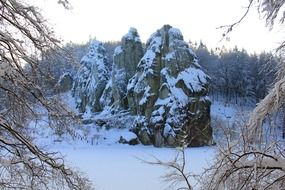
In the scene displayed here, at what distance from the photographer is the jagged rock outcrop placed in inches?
2056

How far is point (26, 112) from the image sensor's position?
444cm

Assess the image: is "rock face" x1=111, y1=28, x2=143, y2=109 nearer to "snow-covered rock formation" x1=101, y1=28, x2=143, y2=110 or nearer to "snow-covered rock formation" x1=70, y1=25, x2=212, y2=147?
"snow-covered rock formation" x1=101, y1=28, x2=143, y2=110

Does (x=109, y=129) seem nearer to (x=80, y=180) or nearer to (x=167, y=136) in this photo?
(x=167, y=136)

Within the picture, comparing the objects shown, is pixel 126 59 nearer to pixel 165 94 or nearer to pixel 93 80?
pixel 93 80

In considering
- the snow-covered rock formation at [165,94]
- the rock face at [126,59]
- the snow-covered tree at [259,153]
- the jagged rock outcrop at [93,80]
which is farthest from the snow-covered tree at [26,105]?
the jagged rock outcrop at [93,80]

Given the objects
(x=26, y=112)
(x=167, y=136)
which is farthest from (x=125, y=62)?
(x=26, y=112)

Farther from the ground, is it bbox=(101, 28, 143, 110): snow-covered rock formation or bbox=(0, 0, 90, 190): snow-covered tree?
bbox=(101, 28, 143, 110): snow-covered rock formation

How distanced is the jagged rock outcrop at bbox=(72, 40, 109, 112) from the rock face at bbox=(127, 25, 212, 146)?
9.78 metres

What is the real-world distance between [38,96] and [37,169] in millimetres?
A: 680

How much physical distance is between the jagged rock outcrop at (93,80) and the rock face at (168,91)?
9781mm

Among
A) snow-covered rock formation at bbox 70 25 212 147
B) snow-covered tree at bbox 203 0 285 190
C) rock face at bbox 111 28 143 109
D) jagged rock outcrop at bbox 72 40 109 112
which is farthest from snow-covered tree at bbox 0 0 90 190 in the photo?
jagged rock outcrop at bbox 72 40 109 112

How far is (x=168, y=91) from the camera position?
39.3m

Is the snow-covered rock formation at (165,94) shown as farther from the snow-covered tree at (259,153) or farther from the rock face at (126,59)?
the snow-covered tree at (259,153)

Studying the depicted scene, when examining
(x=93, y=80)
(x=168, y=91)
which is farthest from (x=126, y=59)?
(x=168, y=91)
